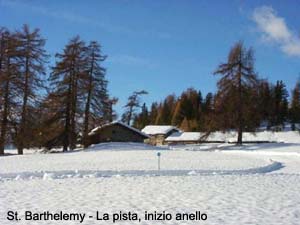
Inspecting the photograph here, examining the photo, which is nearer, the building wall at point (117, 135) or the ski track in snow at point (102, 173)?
the ski track in snow at point (102, 173)

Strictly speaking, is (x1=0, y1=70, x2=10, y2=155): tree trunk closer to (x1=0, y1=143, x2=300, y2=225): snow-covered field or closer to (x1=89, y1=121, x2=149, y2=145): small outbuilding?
(x1=89, y1=121, x2=149, y2=145): small outbuilding

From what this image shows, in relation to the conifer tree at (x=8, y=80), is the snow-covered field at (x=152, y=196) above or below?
below

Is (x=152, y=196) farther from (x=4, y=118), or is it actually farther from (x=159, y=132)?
(x=159, y=132)

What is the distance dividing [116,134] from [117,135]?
0.67ft

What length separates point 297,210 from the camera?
12.8 meters

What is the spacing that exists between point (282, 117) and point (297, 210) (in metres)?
98.4

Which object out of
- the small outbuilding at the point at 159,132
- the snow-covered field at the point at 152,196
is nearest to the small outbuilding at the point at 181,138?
the small outbuilding at the point at 159,132

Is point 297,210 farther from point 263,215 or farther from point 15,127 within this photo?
point 15,127

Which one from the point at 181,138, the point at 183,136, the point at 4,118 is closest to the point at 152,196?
the point at 4,118

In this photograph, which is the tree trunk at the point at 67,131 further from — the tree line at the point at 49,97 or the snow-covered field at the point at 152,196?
the snow-covered field at the point at 152,196

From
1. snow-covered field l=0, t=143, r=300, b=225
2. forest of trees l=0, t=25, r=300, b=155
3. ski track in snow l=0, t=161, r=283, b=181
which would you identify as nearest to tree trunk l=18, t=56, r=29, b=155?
forest of trees l=0, t=25, r=300, b=155

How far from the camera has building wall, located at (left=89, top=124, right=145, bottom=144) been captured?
58.1 meters

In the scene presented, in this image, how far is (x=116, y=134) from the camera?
60781mm

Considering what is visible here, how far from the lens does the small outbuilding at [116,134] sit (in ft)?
188
